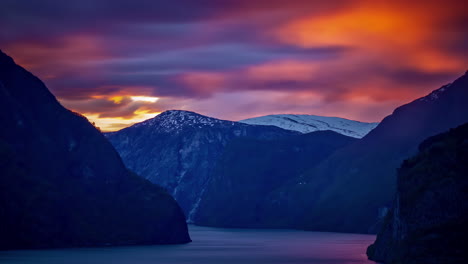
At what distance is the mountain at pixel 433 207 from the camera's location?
146 metres

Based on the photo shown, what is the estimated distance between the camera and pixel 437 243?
146 metres

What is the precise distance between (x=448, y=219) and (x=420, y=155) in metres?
31.1

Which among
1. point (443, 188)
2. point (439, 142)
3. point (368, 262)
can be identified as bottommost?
point (368, 262)

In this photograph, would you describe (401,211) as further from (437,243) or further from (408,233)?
(437,243)

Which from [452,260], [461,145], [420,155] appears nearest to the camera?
[452,260]

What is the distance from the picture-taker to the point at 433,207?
157250 mm

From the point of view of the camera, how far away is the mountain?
145500 millimetres

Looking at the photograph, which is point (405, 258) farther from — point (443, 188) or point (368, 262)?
point (368, 262)

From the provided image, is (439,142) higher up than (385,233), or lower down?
higher up

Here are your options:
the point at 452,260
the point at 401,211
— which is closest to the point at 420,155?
the point at 401,211

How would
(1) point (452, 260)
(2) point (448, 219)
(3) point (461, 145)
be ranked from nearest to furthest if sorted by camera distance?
1. (1) point (452, 260)
2. (2) point (448, 219)
3. (3) point (461, 145)

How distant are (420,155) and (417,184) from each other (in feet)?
43.8

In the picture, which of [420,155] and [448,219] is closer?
[448,219]

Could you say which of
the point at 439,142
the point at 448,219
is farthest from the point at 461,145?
the point at 448,219
